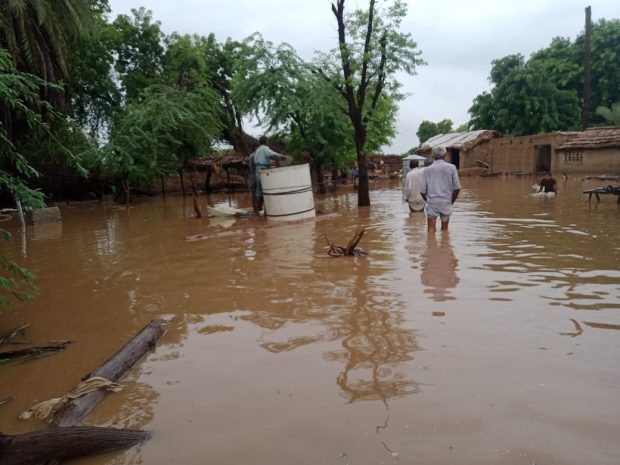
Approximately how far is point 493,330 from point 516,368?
0.64 m

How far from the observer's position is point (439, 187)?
7871 mm

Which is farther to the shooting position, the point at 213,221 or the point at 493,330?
the point at 213,221

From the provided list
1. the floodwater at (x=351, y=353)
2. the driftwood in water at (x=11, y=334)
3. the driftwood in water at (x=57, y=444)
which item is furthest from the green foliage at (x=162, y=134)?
the driftwood in water at (x=57, y=444)

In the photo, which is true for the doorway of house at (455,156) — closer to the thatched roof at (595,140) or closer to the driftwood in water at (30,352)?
the thatched roof at (595,140)

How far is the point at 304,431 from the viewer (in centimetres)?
238

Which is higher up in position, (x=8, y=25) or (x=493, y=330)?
(x=8, y=25)

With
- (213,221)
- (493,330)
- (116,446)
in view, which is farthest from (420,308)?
(213,221)

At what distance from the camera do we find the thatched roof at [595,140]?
75.4 feet

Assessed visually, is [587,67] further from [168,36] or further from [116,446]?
[116,446]

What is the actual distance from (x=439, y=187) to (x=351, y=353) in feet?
17.0

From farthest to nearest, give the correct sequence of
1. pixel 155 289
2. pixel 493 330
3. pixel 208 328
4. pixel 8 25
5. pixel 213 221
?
pixel 8 25 → pixel 213 221 → pixel 155 289 → pixel 208 328 → pixel 493 330

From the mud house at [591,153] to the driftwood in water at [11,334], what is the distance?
2544 cm

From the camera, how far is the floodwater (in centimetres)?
228

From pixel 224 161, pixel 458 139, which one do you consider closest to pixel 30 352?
pixel 224 161
